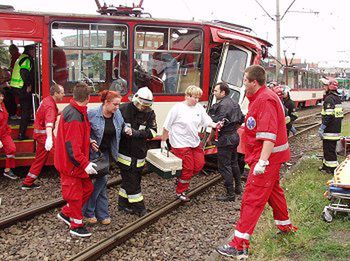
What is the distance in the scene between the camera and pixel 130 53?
812 centimetres

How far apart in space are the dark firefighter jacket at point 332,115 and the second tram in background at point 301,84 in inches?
643

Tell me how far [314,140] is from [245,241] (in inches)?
402

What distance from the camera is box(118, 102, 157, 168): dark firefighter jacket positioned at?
563 centimetres

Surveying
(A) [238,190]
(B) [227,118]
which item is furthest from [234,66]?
(A) [238,190]

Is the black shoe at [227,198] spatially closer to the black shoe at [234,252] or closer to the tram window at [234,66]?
the black shoe at [234,252]

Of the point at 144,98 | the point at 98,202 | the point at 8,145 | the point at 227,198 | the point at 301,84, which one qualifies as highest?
the point at 301,84

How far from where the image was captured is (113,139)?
544 cm

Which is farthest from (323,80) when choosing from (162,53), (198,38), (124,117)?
(124,117)

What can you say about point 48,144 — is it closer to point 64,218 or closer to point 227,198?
point 64,218

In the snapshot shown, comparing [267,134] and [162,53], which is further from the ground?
[162,53]

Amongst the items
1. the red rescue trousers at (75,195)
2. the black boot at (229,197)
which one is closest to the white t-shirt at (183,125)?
the black boot at (229,197)

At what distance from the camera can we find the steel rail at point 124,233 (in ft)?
Answer: 14.9

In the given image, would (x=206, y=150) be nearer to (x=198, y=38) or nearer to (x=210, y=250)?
(x=198, y=38)

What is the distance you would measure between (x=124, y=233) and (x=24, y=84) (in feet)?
13.3
